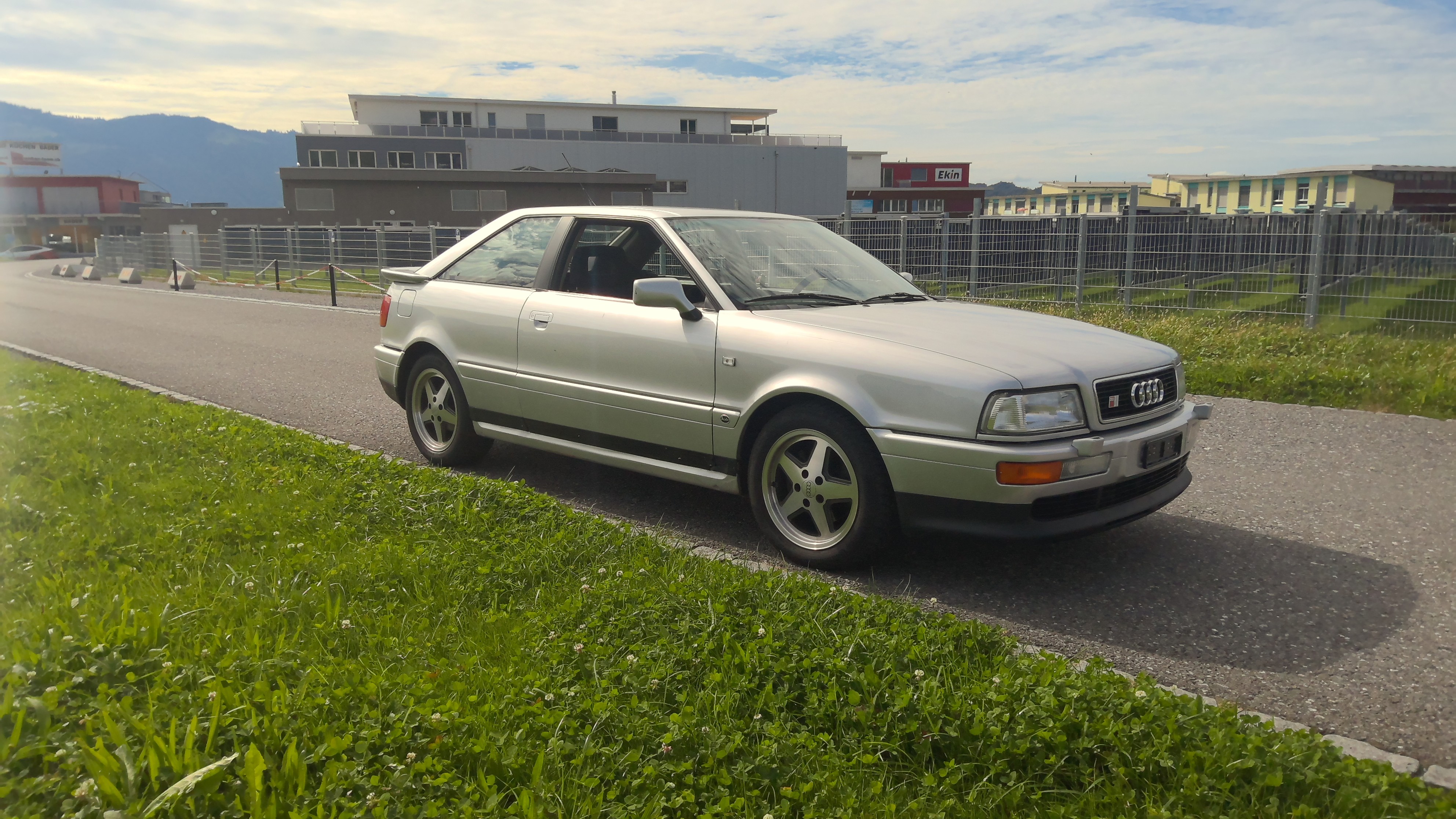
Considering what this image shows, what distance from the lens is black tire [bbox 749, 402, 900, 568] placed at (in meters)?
4.24

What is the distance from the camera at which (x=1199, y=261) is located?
13.3m

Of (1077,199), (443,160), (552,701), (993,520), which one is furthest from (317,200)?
(552,701)

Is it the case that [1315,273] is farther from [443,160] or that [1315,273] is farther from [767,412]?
[443,160]

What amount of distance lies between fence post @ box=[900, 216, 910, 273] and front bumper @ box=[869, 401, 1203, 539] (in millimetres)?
13343

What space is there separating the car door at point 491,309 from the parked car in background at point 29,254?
7281 centimetres

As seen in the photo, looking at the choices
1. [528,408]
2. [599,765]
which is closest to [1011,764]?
[599,765]

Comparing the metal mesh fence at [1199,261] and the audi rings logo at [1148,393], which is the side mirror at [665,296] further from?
the metal mesh fence at [1199,261]

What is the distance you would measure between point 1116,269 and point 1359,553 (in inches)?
402

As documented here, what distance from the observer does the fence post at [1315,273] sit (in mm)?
11930

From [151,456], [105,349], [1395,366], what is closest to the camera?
[151,456]

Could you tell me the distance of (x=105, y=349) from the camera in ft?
42.5

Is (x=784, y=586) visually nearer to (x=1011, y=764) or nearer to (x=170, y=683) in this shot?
(x=1011, y=764)

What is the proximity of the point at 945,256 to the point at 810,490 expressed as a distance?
1289cm

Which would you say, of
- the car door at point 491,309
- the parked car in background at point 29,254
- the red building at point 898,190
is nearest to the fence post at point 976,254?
the car door at point 491,309
